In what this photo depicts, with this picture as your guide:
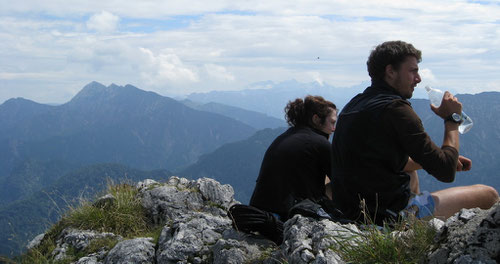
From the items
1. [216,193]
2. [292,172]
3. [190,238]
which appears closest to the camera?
[190,238]

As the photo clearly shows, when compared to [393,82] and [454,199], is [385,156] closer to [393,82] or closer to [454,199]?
[393,82]

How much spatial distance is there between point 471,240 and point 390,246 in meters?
0.59

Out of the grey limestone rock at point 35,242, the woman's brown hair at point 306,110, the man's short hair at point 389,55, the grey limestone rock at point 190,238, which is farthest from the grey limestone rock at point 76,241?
the man's short hair at point 389,55

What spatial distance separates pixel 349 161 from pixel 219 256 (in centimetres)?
177

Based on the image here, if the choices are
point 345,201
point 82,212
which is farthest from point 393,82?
point 82,212

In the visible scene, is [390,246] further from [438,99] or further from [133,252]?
[133,252]

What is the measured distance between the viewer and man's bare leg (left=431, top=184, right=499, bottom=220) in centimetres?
493

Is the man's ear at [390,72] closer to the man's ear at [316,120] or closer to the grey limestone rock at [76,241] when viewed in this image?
the man's ear at [316,120]

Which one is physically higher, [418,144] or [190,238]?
[418,144]

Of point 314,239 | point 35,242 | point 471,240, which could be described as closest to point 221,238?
point 314,239

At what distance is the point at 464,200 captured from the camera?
4949 mm

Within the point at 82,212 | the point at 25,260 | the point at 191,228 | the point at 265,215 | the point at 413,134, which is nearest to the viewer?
the point at 413,134

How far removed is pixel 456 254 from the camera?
10.7 ft

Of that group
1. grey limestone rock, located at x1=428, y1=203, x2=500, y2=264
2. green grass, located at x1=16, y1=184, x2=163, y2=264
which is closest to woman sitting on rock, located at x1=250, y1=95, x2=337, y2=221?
green grass, located at x1=16, y1=184, x2=163, y2=264
